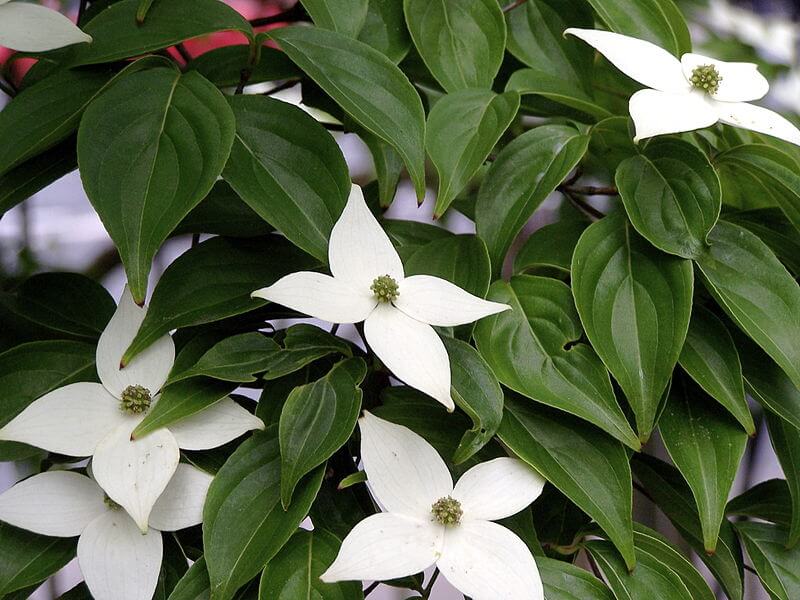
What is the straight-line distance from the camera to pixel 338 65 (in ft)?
1.57

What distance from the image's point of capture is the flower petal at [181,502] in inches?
17.4

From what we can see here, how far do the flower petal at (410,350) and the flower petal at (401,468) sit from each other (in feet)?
0.12

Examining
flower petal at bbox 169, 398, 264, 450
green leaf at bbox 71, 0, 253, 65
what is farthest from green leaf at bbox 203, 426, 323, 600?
green leaf at bbox 71, 0, 253, 65

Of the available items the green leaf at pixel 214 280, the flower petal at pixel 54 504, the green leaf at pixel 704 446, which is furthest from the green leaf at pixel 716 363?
the flower petal at pixel 54 504

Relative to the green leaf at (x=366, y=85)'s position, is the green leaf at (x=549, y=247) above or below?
→ below

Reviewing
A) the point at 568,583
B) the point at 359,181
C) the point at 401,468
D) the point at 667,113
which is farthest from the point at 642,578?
the point at 359,181

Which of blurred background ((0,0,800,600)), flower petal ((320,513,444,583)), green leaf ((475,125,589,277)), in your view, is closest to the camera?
flower petal ((320,513,444,583))

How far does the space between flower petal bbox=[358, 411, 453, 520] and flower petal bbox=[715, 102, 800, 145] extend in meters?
A: 0.25

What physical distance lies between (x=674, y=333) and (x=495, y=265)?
0.36ft

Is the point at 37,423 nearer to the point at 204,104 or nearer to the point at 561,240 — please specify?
the point at 204,104

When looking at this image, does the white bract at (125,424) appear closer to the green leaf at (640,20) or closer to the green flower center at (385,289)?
the green flower center at (385,289)

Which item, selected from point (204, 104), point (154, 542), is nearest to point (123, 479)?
point (154, 542)

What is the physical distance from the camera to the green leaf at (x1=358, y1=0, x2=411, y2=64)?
557 mm

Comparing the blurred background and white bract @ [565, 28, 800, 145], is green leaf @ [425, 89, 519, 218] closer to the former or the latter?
white bract @ [565, 28, 800, 145]
